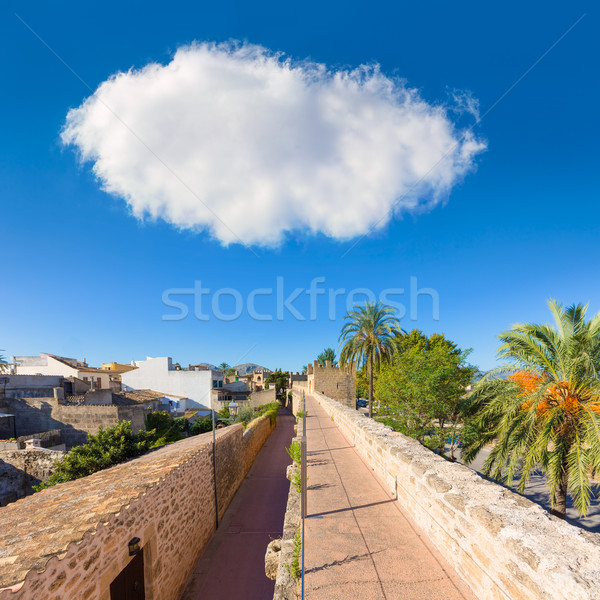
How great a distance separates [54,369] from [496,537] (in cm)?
4676

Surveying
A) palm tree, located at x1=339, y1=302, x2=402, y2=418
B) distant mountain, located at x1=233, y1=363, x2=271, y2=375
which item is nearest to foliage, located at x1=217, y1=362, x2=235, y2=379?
distant mountain, located at x1=233, y1=363, x2=271, y2=375

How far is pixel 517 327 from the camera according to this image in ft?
30.8

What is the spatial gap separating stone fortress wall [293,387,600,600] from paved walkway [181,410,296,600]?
200 inches

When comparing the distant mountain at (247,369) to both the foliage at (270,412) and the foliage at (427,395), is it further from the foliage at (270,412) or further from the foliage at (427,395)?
the foliage at (427,395)

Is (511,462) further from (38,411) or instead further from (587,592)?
(38,411)

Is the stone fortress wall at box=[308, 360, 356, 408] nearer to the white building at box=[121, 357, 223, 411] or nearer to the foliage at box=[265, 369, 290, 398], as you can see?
the white building at box=[121, 357, 223, 411]

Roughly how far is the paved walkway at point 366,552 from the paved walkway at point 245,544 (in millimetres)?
3760

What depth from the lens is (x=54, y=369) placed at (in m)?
38.2

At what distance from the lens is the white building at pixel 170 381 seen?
3584 centimetres

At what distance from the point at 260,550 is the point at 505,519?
26.9 ft

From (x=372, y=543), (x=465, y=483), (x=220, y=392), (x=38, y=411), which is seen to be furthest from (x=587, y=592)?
(x=220, y=392)

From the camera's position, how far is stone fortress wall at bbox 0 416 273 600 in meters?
3.29

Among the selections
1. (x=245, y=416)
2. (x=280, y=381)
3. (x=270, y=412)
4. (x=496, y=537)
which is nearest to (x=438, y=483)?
(x=496, y=537)

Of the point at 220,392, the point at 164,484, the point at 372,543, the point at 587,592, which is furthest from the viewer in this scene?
the point at 220,392
